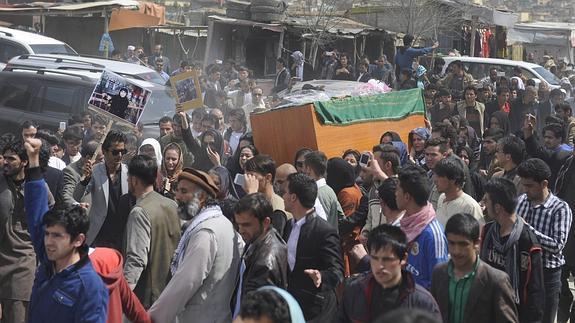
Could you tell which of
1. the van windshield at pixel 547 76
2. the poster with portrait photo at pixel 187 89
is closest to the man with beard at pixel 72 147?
the poster with portrait photo at pixel 187 89

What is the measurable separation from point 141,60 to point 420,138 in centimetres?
1350

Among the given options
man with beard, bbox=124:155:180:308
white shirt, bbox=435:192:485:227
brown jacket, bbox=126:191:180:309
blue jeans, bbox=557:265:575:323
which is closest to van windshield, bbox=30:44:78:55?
blue jeans, bbox=557:265:575:323

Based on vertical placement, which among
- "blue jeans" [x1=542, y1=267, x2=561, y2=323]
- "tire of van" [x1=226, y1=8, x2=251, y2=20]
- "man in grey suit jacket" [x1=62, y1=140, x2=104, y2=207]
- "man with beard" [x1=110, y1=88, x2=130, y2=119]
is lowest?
"blue jeans" [x1=542, y1=267, x2=561, y2=323]

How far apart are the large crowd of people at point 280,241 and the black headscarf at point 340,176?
11 millimetres

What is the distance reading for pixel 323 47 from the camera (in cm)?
2573

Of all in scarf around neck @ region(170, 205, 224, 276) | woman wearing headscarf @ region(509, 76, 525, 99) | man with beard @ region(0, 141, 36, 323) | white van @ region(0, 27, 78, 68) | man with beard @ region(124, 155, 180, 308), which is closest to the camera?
scarf around neck @ region(170, 205, 224, 276)

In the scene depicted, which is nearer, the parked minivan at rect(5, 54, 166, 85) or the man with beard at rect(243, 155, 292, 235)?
the man with beard at rect(243, 155, 292, 235)

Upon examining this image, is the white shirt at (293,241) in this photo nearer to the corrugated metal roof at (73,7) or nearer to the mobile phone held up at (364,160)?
the mobile phone held up at (364,160)

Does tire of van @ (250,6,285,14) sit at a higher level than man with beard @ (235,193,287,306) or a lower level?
higher

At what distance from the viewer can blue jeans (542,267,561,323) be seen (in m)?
6.78

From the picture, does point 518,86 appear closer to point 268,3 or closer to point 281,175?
point 268,3

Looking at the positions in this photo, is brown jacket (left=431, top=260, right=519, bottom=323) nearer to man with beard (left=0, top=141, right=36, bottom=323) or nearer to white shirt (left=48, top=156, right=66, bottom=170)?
man with beard (left=0, top=141, right=36, bottom=323)

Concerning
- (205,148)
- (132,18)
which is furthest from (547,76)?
(205,148)

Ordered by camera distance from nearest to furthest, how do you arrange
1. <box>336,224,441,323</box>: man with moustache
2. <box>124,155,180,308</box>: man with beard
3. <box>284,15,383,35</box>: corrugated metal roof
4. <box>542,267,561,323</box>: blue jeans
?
1. <box>336,224,441,323</box>: man with moustache
2. <box>124,155,180,308</box>: man with beard
3. <box>542,267,561,323</box>: blue jeans
4. <box>284,15,383,35</box>: corrugated metal roof
